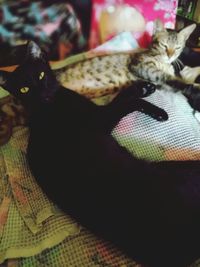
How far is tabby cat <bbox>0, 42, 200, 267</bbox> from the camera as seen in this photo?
0.72 meters

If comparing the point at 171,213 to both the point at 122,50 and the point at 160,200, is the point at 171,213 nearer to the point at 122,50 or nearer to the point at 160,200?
the point at 160,200

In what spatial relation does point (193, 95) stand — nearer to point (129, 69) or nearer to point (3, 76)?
point (129, 69)

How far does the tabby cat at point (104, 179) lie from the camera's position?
0.72m

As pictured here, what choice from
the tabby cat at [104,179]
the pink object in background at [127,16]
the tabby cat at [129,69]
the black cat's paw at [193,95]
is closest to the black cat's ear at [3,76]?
the tabby cat at [104,179]

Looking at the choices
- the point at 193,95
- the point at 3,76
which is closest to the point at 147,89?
the point at 193,95

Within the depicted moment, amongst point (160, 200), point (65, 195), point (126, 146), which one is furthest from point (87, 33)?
point (160, 200)

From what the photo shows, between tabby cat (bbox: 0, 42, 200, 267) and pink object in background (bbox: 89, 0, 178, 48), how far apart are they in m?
0.48

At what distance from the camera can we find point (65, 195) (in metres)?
0.88

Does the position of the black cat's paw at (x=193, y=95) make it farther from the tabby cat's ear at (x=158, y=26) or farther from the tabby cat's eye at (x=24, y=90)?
the tabby cat's eye at (x=24, y=90)

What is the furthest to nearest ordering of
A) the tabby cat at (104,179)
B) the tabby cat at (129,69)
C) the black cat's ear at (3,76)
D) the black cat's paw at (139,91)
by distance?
the tabby cat at (129,69), the black cat's paw at (139,91), the black cat's ear at (3,76), the tabby cat at (104,179)

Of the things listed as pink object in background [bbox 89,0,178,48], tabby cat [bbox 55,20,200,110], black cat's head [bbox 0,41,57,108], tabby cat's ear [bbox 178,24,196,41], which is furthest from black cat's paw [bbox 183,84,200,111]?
black cat's head [bbox 0,41,57,108]

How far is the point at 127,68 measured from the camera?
1604 mm

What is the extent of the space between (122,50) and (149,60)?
167 mm

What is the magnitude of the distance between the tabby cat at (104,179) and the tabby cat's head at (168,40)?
1.88 ft
